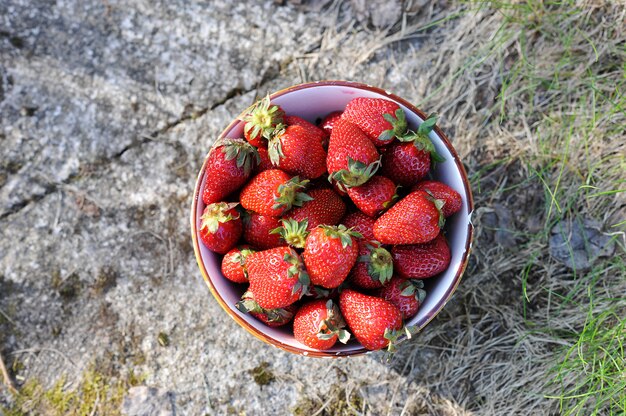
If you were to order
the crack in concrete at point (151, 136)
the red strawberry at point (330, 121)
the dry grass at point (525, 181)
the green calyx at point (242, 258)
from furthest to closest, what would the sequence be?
the crack in concrete at point (151, 136), the dry grass at point (525, 181), the red strawberry at point (330, 121), the green calyx at point (242, 258)

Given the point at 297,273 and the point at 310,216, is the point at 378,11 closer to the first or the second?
the point at 310,216

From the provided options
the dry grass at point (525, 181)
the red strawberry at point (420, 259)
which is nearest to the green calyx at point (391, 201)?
the red strawberry at point (420, 259)

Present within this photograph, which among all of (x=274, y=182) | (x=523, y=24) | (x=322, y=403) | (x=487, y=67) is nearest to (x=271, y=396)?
(x=322, y=403)

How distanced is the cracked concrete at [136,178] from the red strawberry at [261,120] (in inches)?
18.7

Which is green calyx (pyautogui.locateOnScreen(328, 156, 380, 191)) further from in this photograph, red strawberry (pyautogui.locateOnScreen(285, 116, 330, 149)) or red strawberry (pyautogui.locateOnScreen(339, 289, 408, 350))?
red strawberry (pyautogui.locateOnScreen(339, 289, 408, 350))

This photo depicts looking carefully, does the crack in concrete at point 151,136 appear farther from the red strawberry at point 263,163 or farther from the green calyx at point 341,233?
the green calyx at point 341,233

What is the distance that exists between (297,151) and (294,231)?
0.59 ft

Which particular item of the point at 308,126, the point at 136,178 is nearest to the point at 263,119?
the point at 308,126

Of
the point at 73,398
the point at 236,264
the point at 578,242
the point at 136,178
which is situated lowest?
the point at 73,398

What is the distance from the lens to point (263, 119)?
1384 mm

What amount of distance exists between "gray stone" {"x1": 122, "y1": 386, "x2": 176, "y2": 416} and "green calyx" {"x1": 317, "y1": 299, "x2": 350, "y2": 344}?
0.70 m

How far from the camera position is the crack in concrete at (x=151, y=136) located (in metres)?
1.86

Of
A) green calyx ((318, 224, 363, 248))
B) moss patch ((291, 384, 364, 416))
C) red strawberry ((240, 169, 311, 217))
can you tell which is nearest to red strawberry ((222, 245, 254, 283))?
red strawberry ((240, 169, 311, 217))

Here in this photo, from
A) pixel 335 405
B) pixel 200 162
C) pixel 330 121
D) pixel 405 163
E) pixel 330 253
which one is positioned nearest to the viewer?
pixel 330 253
